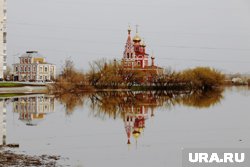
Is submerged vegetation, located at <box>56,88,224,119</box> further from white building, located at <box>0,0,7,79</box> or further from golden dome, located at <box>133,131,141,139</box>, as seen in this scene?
white building, located at <box>0,0,7,79</box>

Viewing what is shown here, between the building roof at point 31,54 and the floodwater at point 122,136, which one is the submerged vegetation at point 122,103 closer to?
the floodwater at point 122,136

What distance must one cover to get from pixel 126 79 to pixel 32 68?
17.8m

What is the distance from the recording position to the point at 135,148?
9.73 metres

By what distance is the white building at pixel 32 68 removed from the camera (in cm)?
6147

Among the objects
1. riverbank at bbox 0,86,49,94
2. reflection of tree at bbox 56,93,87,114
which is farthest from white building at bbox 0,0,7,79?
reflection of tree at bbox 56,93,87,114

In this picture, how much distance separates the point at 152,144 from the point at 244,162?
113 inches

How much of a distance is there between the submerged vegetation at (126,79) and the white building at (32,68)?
14.2 meters

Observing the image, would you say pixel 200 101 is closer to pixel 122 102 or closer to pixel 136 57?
pixel 122 102

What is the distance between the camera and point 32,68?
61594 mm

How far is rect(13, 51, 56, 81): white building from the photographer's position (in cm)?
6147

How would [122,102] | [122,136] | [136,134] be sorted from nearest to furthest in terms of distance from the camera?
[122,136] → [136,134] → [122,102]

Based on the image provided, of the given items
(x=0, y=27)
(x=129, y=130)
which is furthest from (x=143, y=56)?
(x=129, y=130)

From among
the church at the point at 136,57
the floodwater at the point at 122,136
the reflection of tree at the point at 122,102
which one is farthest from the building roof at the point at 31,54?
the floodwater at the point at 122,136

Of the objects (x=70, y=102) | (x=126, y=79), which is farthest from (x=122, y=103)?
(x=126, y=79)
